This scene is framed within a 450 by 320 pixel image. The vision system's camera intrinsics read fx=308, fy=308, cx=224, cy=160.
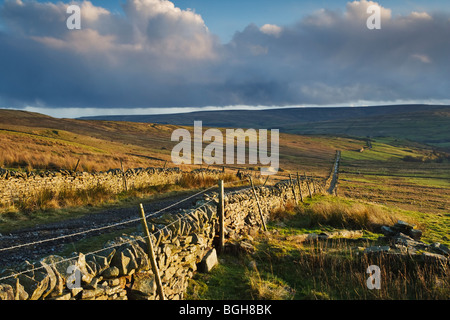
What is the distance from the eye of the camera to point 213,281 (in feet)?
22.2

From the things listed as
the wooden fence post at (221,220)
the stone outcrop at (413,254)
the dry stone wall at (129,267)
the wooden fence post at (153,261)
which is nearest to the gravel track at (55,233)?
the wooden fence post at (221,220)

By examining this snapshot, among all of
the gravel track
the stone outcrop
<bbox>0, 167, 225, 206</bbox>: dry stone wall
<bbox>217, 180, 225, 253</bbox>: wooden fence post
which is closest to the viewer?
the gravel track

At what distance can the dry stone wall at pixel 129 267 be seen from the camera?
3932mm

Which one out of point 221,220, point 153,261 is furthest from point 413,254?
point 153,261

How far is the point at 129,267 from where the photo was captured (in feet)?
16.6

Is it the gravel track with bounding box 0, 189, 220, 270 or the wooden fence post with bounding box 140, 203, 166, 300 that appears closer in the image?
the wooden fence post with bounding box 140, 203, 166, 300

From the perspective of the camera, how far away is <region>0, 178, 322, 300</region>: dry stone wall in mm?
3932

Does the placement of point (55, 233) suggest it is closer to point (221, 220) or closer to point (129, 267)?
point (221, 220)

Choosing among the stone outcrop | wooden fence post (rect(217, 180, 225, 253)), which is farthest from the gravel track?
the stone outcrop

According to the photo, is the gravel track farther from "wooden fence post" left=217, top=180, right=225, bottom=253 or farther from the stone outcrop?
the stone outcrop

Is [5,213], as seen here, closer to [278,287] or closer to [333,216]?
[278,287]

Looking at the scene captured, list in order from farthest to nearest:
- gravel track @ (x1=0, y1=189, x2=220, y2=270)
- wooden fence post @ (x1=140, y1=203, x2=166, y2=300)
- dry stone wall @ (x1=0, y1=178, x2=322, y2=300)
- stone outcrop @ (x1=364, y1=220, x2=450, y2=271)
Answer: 1. stone outcrop @ (x1=364, y1=220, x2=450, y2=271)
2. gravel track @ (x1=0, y1=189, x2=220, y2=270)
3. wooden fence post @ (x1=140, y1=203, x2=166, y2=300)
4. dry stone wall @ (x1=0, y1=178, x2=322, y2=300)

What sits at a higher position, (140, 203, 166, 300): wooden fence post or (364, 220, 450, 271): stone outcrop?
(140, 203, 166, 300): wooden fence post
